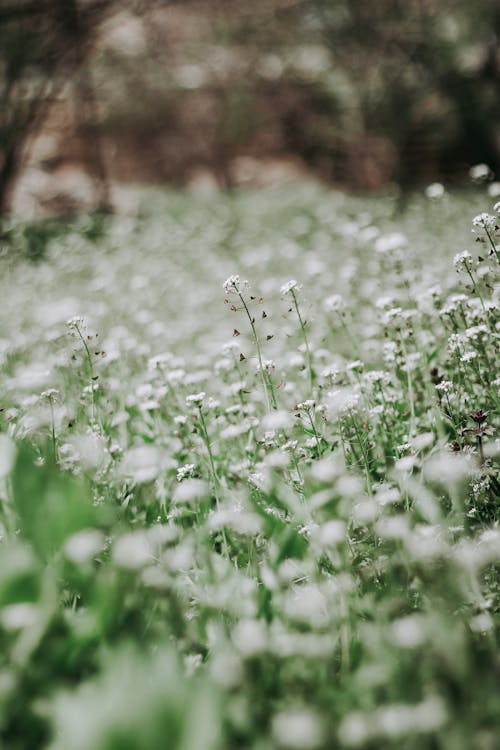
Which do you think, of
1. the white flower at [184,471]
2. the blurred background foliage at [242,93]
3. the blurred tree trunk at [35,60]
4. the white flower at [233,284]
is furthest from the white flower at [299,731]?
the blurred tree trunk at [35,60]

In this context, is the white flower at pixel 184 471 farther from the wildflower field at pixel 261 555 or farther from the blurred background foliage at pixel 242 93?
the blurred background foliage at pixel 242 93

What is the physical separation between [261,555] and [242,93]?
53.5 feet

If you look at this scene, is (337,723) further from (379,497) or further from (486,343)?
(486,343)

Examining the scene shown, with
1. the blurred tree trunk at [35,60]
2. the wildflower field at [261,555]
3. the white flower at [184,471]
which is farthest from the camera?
the blurred tree trunk at [35,60]

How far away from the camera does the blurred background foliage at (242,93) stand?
28.2 ft

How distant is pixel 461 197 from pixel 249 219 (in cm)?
311

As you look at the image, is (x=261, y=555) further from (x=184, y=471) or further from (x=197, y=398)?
(x=197, y=398)

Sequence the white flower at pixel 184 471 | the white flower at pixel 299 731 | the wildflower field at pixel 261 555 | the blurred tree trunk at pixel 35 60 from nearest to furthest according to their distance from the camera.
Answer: the white flower at pixel 299 731
the wildflower field at pixel 261 555
the white flower at pixel 184 471
the blurred tree trunk at pixel 35 60

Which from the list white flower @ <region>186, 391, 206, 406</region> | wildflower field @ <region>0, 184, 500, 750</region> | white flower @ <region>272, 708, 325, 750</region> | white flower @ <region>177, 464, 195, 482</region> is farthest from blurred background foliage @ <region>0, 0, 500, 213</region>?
white flower @ <region>272, 708, 325, 750</region>

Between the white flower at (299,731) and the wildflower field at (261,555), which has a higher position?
the white flower at (299,731)

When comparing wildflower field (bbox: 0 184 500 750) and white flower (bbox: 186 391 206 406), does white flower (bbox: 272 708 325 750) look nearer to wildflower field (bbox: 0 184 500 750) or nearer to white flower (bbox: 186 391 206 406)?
wildflower field (bbox: 0 184 500 750)

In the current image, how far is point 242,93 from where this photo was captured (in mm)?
16203

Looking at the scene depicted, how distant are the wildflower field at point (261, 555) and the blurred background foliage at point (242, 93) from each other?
250 inches

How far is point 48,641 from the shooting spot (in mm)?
1188
